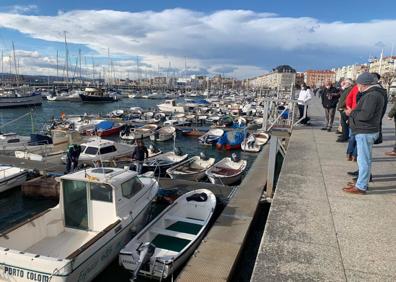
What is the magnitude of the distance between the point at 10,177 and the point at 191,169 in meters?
9.45

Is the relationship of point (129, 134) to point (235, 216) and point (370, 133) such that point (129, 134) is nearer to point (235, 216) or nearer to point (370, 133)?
point (235, 216)

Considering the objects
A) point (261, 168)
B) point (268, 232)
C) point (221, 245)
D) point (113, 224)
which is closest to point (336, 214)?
point (268, 232)

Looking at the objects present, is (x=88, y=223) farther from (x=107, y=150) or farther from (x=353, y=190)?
(x=107, y=150)

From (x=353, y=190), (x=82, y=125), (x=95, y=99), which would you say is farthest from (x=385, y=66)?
(x=353, y=190)

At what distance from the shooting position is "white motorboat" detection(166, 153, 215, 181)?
17.7m

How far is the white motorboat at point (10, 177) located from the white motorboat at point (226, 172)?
925 cm

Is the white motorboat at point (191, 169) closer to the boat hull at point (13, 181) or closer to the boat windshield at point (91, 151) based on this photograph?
the boat windshield at point (91, 151)

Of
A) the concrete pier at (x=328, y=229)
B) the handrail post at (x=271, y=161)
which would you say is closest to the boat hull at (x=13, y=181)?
the handrail post at (x=271, y=161)

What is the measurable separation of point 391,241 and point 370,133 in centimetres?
208

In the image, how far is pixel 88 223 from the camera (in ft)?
31.5

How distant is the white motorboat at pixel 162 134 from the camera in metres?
33.2

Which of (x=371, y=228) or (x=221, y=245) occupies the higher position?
(x=371, y=228)

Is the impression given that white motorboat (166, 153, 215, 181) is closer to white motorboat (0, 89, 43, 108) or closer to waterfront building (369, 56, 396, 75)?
white motorboat (0, 89, 43, 108)

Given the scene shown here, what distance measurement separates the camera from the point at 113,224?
9023 mm
